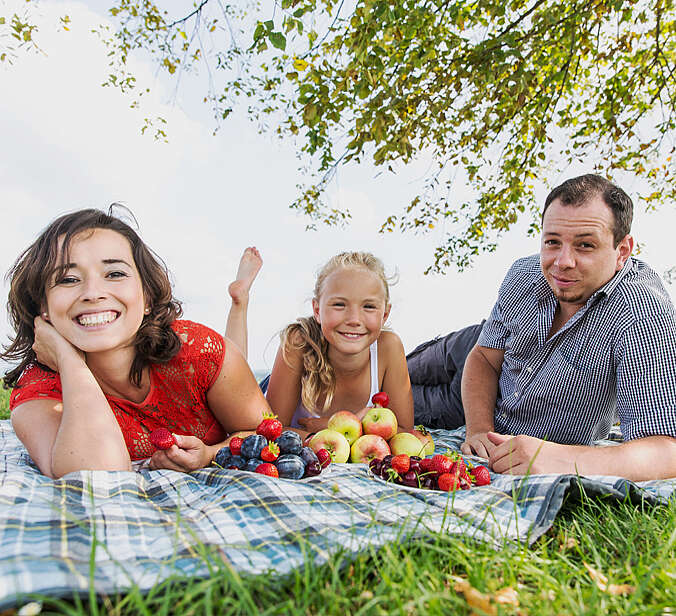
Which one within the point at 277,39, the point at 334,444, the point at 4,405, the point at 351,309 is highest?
the point at 277,39

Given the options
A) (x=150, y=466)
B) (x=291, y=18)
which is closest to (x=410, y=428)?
(x=150, y=466)

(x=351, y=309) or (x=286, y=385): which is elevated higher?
(x=351, y=309)

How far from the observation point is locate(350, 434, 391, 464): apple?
Answer: 9.82ft

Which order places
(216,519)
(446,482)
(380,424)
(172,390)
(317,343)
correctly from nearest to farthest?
(216,519)
(446,482)
(172,390)
(380,424)
(317,343)

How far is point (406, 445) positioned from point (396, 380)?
97 centimetres

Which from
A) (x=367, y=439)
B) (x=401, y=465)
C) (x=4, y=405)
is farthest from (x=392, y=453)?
(x=4, y=405)

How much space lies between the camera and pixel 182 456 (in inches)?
98.5

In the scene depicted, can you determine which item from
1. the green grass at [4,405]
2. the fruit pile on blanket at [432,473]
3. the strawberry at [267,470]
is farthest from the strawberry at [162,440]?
the green grass at [4,405]

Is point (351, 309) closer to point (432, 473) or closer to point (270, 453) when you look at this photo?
point (270, 453)

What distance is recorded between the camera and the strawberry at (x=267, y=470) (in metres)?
2.31

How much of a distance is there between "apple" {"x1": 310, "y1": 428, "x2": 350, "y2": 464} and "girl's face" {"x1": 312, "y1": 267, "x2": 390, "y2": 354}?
2.82 feet

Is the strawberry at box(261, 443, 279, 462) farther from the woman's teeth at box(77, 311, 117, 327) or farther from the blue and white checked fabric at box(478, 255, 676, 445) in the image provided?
the blue and white checked fabric at box(478, 255, 676, 445)

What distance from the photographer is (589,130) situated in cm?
735

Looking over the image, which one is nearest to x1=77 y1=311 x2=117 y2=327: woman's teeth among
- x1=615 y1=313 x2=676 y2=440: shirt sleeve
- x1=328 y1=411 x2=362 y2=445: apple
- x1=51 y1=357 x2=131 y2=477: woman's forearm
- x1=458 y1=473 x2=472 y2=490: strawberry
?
x1=51 y1=357 x2=131 y2=477: woman's forearm
